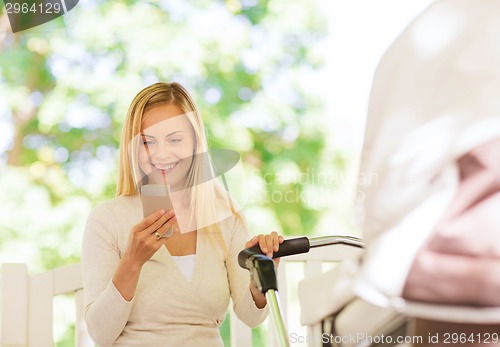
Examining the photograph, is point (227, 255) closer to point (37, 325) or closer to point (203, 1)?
point (37, 325)

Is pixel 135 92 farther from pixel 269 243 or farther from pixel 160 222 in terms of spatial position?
pixel 269 243

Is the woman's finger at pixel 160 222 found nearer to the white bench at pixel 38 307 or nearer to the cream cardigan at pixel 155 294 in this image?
the cream cardigan at pixel 155 294

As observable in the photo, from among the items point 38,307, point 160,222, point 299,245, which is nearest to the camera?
point 299,245

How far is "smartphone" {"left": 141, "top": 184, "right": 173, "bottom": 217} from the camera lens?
1.25 m

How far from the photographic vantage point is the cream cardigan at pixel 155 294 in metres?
1.30

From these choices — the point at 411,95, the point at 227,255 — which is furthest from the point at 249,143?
the point at 411,95

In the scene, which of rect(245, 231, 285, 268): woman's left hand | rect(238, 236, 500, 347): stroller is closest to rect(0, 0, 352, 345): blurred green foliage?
rect(245, 231, 285, 268): woman's left hand

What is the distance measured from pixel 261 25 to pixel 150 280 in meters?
2.11

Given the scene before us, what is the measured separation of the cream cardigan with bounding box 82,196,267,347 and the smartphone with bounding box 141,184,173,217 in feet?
0.46

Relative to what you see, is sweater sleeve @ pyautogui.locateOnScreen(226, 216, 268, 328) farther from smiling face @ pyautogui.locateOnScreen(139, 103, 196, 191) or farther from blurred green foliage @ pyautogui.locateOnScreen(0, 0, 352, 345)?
blurred green foliage @ pyautogui.locateOnScreen(0, 0, 352, 345)

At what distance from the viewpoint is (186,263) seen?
1414 millimetres

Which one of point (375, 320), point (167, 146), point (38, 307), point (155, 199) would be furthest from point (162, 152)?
point (375, 320)

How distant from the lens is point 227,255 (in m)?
1.44

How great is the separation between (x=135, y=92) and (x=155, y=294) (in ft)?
6.09
